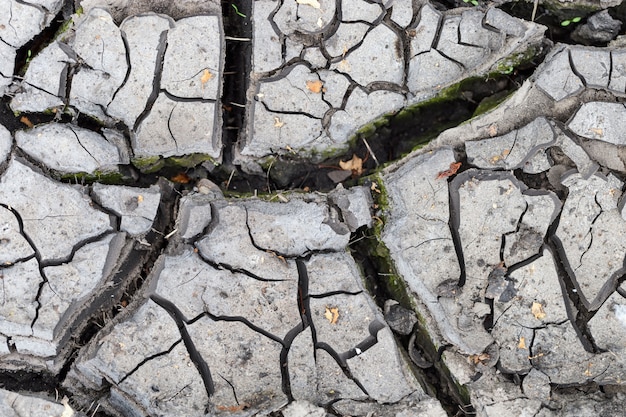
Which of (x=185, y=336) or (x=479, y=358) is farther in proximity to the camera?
(x=479, y=358)

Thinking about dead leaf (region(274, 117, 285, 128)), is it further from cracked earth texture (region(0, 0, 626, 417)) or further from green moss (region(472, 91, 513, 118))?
green moss (region(472, 91, 513, 118))

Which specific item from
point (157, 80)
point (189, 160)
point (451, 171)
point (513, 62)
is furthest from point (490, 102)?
point (157, 80)

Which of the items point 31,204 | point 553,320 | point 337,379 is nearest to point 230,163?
point 31,204

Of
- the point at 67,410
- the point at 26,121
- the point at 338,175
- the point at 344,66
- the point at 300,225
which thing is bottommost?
the point at 67,410

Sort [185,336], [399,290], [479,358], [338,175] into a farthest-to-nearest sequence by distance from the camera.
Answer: [338,175], [399,290], [479,358], [185,336]

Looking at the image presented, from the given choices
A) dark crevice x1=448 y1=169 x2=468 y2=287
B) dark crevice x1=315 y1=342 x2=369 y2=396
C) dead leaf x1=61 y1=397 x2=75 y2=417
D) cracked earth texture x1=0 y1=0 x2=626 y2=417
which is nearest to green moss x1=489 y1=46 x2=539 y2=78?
cracked earth texture x1=0 y1=0 x2=626 y2=417

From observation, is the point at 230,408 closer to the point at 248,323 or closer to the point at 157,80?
the point at 248,323

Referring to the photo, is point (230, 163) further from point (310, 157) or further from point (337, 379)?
point (337, 379)

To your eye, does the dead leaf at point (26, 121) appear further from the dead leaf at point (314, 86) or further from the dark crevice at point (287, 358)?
the dark crevice at point (287, 358)
